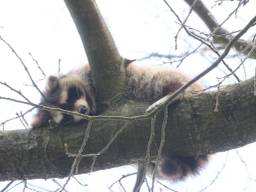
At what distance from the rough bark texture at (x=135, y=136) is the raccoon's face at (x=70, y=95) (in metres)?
0.55

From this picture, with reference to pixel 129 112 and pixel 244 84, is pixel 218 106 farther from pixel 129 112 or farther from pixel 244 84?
pixel 129 112

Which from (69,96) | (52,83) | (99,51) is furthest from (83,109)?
(52,83)

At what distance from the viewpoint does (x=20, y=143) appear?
118 inches

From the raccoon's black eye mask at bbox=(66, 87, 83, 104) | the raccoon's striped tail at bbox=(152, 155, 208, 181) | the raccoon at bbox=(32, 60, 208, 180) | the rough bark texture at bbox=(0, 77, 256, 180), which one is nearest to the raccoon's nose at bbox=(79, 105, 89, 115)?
the raccoon at bbox=(32, 60, 208, 180)

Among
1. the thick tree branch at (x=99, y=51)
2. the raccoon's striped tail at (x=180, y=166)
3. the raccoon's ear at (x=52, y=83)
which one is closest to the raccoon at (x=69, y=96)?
the raccoon's ear at (x=52, y=83)

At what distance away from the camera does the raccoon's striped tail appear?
317cm

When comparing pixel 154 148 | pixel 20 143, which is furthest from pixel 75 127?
pixel 154 148

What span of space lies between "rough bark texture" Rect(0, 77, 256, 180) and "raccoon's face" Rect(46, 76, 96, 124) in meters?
0.55

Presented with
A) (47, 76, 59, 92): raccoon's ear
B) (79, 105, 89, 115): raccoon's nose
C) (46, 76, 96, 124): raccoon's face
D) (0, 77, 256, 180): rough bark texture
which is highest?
(47, 76, 59, 92): raccoon's ear

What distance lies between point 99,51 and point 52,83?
128cm

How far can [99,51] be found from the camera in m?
3.25

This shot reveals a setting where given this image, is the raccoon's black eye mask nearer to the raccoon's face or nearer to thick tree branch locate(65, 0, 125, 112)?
the raccoon's face

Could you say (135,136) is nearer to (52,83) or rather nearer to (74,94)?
(74,94)

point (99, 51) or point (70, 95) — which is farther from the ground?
point (70, 95)
